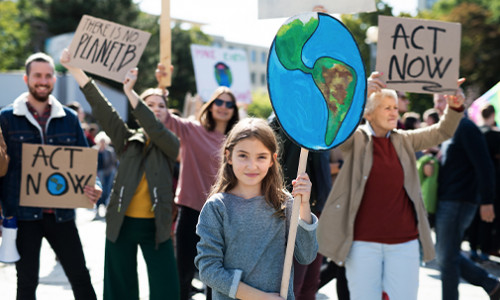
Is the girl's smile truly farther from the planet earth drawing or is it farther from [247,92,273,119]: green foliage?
[247,92,273,119]: green foliage

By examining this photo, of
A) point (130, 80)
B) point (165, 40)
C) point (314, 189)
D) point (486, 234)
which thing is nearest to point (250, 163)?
point (314, 189)

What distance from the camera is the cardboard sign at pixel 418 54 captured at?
160 inches

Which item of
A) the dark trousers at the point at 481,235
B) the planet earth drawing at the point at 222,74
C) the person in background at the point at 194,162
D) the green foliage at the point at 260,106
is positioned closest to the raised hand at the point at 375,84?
the person in background at the point at 194,162

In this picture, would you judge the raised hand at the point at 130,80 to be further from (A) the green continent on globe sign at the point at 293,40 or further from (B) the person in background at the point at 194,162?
(A) the green continent on globe sign at the point at 293,40

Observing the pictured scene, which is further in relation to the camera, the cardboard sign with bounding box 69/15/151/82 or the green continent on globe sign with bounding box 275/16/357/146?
the cardboard sign with bounding box 69/15/151/82

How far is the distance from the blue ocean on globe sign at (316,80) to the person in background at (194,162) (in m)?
2.16

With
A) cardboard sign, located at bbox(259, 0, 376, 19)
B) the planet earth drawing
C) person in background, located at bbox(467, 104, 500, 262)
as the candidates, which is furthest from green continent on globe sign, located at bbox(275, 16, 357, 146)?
the planet earth drawing

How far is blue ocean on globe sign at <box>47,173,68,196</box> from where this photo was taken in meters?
4.23

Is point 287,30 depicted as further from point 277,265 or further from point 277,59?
point 277,265

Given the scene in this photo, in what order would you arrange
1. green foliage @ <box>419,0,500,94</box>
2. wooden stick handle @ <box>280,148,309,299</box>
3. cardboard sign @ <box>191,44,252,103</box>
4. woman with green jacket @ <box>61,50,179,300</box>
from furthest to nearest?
green foliage @ <box>419,0,500,94</box> < cardboard sign @ <box>191,44,252,103</box> < woman with green jacket @ <box>61,50,179,300</box> < wooden stick handle @ <box>280,148,309,299</box>

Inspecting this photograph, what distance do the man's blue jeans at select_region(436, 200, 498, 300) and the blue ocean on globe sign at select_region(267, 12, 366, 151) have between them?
265cm

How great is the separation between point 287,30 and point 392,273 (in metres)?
1.94

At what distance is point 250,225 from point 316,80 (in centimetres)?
71

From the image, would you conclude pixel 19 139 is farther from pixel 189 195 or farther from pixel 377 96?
pixel 377 96
